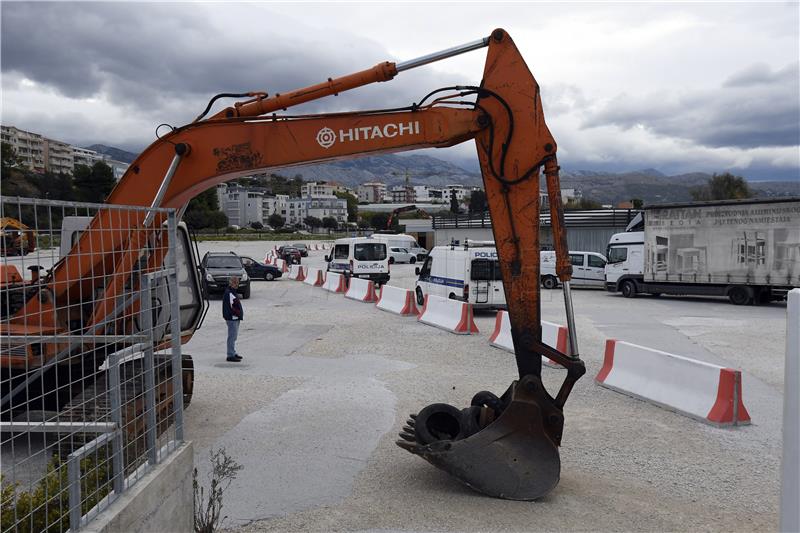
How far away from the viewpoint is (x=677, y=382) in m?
9.84

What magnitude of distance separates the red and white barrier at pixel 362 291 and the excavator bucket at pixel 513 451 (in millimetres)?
17773

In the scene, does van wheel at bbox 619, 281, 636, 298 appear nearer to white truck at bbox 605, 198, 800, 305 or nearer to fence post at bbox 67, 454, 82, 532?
white truck at bbox 605, 198, 800, 305

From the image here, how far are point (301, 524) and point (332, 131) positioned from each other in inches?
163

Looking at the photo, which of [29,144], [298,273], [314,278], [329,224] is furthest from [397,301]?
[29,144]

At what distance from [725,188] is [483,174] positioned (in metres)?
83.6

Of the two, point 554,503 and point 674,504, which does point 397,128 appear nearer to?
point 554,503

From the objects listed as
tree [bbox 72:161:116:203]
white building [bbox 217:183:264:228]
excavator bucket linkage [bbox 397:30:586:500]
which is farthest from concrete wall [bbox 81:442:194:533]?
white building [bbox 217:183:264:228]

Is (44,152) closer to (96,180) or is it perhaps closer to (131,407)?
(96,180)

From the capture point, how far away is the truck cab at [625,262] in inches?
1048

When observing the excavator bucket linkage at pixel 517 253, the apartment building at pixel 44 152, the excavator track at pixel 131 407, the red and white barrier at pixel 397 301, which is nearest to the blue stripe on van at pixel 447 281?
the red and white barrier at pixel 397 301

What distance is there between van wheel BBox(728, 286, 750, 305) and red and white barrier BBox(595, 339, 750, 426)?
48.8 ft

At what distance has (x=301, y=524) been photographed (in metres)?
5.85

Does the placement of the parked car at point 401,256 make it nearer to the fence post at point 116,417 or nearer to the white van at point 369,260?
the white van at point 369,260

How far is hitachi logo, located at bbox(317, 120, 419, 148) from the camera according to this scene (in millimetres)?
7449
